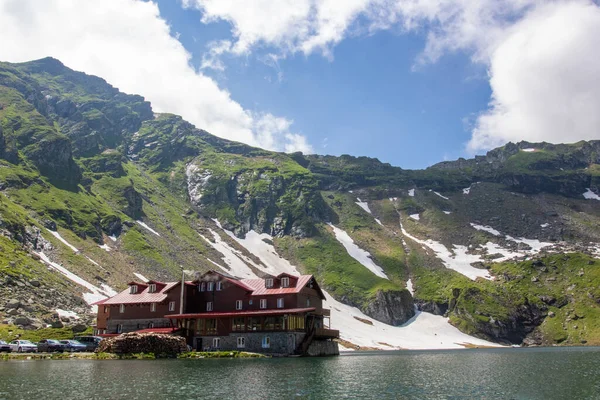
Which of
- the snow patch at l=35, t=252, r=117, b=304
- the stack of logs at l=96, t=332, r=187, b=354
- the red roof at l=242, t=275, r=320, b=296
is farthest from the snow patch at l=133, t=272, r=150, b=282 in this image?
the stack of logs at l=96, t=332, r=187, b=354

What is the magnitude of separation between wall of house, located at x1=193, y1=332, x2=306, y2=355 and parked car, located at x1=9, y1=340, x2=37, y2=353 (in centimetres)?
2426

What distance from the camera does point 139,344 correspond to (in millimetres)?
67688

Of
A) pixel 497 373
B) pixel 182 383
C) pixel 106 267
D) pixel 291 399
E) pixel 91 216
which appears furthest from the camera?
pixel 91 216

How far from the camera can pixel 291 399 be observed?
30.2 meters

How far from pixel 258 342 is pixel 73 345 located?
27.1 metres

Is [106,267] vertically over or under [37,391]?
over

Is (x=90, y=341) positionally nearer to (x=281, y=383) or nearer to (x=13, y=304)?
(x=13, y=304)

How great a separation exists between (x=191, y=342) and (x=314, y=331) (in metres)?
20.8

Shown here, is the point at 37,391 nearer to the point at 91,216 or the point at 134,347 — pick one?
the point at 134,347

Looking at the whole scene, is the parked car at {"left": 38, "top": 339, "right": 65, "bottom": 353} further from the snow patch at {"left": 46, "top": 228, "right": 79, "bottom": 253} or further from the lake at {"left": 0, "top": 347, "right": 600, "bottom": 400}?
the snow patch at {"left": 46, "top": 228, "right": 79, "bottom": 253}

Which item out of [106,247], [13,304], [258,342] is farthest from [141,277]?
[258,342]

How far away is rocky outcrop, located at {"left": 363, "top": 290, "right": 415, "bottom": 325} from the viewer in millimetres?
182375

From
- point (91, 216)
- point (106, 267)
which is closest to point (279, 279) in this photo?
point (106, 267)

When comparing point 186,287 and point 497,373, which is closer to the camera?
point 497,373
